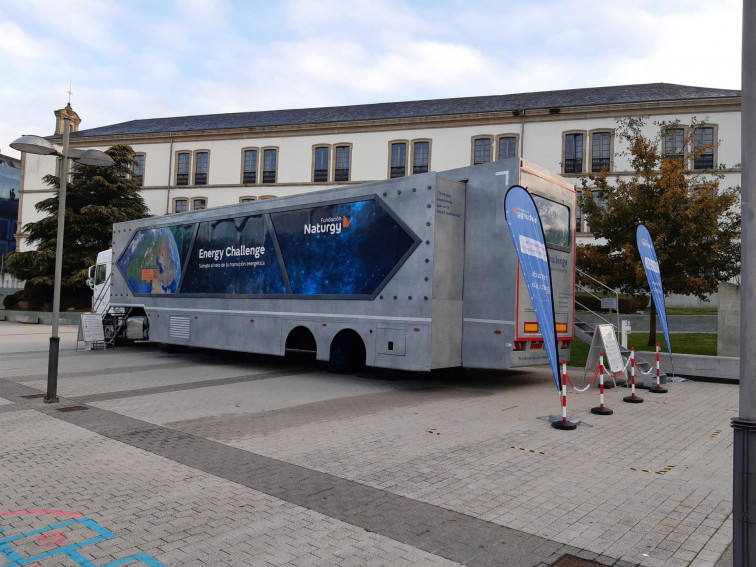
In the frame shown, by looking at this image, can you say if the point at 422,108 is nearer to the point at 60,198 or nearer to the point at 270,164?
the point at 270,164

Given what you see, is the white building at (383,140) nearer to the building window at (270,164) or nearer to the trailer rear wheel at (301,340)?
the building window at (270,164)

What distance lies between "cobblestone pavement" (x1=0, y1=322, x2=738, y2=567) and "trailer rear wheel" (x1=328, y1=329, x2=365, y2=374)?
1.74 metres

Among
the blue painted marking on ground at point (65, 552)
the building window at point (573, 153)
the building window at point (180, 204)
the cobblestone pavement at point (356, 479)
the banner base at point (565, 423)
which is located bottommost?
the blue painted marking on ground at point (65, 552)

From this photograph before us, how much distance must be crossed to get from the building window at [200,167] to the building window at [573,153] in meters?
27.3

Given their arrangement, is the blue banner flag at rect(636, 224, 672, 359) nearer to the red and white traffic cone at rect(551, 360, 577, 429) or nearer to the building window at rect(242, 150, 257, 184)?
the red and white traffic cone at rect(551, 360, 577, 429)

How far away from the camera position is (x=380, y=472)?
5.72 m

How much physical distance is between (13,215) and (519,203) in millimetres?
96759

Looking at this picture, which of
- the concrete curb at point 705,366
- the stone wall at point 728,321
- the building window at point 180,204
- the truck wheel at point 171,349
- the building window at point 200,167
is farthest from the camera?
the building window at point 180,204

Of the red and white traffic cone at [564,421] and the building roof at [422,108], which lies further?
the building roof at [422,108]

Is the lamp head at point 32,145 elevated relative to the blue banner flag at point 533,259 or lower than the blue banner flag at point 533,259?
elevated

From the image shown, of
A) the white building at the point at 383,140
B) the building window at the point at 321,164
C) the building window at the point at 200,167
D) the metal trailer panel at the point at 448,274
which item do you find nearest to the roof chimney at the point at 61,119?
the white building at the point at 383,140

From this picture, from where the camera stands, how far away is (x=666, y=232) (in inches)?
673

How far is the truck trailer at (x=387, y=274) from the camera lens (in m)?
10.4

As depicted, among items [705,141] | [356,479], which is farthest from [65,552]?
[705,141]
